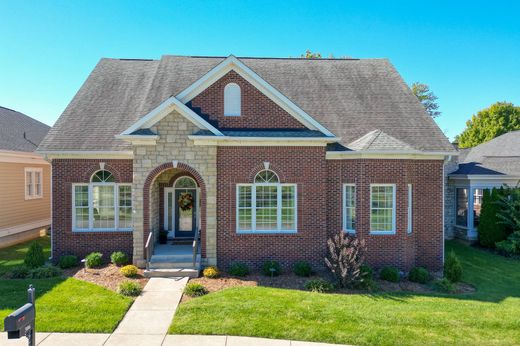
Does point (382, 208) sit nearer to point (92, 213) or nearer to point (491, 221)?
point (491, 221)

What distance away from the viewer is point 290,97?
16.6 meters

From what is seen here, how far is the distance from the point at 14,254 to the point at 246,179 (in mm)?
11200

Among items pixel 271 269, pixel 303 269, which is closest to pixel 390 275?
pixel 303 269

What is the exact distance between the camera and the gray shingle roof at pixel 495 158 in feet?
60.2

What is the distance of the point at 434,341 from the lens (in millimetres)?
7406

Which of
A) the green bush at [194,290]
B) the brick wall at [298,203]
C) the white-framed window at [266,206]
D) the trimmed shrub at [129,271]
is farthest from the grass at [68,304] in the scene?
the white-framed window at [266,206]

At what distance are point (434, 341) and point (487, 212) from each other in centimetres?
1253

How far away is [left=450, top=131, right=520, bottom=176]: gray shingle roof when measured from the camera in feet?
60.2

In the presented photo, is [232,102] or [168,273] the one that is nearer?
[168,273]

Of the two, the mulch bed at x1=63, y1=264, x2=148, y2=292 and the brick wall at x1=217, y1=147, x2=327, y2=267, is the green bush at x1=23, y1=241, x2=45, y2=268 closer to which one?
the mulch bed at x1=63, y1=264, x2=148, y2=292

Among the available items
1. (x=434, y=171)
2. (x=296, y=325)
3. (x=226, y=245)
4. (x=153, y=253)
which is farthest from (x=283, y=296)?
(x=434, y=171)

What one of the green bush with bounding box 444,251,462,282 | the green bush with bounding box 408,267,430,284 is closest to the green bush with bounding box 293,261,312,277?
the green bush with bounding box 408,267,430,284

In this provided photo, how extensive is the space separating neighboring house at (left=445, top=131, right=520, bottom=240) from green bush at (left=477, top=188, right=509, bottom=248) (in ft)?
2.85

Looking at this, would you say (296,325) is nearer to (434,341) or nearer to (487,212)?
(434,341)
